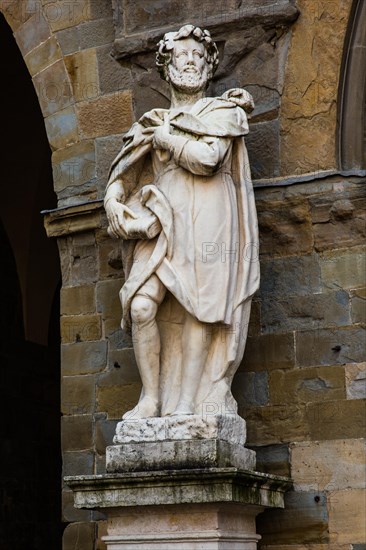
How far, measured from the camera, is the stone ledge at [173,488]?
6.47m

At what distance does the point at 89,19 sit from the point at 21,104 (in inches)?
114

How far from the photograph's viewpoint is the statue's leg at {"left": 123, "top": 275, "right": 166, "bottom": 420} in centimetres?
688

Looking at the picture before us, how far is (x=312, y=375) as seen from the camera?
7191mm

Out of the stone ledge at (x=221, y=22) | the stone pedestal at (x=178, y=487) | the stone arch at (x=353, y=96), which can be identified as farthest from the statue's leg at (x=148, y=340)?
the stone ledge at (x=221, y=22)

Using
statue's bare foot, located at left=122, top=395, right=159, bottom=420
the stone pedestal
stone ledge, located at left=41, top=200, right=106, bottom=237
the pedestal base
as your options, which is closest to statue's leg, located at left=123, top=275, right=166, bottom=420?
statue's bare foot, located at left=122, top=395, right=159, bottom=420

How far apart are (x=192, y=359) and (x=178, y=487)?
2.23ft

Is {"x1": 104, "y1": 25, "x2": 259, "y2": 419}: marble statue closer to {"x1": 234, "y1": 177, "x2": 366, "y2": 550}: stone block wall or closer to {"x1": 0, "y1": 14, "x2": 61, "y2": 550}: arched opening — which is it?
{"x1": 234, "y1": 177, "x2": 366, "y2": 550}: stone block wall

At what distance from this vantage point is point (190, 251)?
688cm

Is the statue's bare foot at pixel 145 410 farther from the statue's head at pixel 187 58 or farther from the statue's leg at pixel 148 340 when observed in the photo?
the statue's head at pixel 187 58

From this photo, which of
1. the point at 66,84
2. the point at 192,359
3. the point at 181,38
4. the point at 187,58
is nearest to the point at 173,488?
the point at 192,359

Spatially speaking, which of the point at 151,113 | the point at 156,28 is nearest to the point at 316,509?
the point at 151,113

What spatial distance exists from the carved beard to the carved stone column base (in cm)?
203

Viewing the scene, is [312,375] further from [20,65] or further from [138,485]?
[20,65]

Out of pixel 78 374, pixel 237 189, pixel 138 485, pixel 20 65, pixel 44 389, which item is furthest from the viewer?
pixel 44 389
